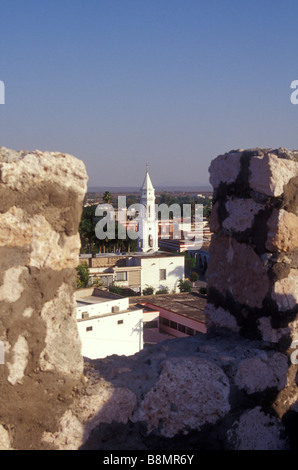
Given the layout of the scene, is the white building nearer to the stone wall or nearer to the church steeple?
the stone wall

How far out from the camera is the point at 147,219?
40812 mm

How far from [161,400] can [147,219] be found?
38285 mm

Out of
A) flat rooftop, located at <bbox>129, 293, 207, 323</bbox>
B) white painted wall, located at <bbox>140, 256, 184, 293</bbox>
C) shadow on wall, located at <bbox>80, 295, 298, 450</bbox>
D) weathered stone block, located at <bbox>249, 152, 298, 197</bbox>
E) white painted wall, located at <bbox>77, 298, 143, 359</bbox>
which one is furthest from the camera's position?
white painted wall, located at <bbox>140, 256, 184, 293</bbox>

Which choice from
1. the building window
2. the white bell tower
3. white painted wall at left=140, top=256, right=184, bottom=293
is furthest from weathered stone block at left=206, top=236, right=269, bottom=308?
the white bell tower

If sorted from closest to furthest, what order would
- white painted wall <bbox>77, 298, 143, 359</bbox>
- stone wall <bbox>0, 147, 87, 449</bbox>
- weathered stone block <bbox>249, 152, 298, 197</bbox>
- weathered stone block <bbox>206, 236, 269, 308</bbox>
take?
1. stone wall <bbox>0, 147, 87, 449</bbox>
2. weathered stone block <bbox>249, 152, 298, 197</bbox>
3. weathered stone block <bbox>206, 236, 269, 308</bbox>
4. white painted wall <bbox>77, 298, 143, 359</bbox>

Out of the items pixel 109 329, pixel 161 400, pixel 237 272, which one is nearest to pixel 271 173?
pixel 237 272

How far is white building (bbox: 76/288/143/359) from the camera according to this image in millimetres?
11109

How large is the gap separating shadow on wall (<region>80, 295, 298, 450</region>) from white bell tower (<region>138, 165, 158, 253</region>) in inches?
1387

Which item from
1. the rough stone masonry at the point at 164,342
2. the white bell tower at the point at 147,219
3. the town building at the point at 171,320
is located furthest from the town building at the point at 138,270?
the rough stone masonry at the point at 164,342

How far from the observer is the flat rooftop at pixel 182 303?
15.7 m
